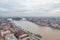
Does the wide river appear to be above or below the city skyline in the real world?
below

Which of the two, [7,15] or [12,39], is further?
[7,15]

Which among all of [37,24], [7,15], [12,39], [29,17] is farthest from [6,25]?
[37,24]

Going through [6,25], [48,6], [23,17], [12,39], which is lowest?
[12,39]

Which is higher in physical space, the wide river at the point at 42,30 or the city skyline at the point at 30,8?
the city skyline at the point at 30,8

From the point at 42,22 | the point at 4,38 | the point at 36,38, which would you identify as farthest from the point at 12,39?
the point at 42,22

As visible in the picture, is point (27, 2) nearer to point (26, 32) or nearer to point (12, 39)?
point (26, 32)

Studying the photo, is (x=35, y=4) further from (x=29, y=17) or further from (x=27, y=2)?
(x=29, y=17)

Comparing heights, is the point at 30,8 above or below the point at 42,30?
above

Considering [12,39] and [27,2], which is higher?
[27,2]
